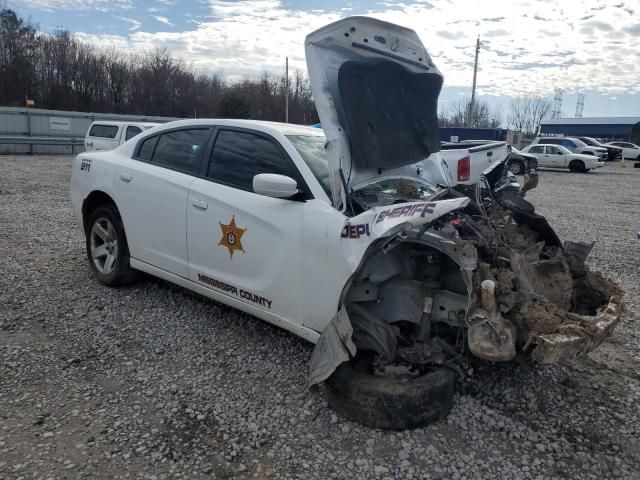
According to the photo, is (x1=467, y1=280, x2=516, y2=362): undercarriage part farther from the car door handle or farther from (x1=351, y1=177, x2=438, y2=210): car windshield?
the car door handle

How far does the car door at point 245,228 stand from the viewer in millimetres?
3330

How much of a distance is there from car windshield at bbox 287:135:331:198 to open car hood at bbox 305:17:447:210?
155 millimetres

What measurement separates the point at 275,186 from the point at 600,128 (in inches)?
2923

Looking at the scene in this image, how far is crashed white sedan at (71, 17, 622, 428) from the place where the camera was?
9.46 ft

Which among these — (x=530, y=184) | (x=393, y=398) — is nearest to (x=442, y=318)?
(x=393, y=398)

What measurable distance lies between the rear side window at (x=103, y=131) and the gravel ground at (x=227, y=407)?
1299cm

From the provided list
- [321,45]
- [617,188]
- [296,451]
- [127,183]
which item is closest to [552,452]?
[296,451]

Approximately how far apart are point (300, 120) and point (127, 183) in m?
52.1

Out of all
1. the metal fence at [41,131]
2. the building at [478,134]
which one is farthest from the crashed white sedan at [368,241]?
the building at [478,134]

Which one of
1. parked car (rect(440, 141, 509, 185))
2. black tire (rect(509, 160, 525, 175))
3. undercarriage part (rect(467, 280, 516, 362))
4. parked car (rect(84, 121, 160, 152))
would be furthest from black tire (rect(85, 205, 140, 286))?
black tire (rect(509, 160, 525, 175))

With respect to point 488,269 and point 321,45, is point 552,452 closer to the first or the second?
point 488,269

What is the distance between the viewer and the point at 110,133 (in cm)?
1680

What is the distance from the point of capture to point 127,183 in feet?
15.0

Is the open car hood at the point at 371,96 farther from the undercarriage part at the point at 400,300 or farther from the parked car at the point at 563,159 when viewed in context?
the parked car at the point at 563,159
